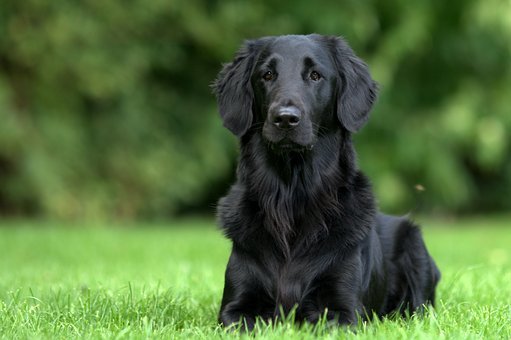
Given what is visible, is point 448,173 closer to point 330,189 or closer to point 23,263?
point 23,263

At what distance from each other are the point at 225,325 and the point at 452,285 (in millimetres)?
1773

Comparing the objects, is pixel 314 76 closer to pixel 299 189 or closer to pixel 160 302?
pixel 299 189

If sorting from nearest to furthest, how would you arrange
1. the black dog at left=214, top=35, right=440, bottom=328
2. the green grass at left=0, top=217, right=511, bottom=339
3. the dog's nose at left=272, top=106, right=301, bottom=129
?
the green grass at left=0, top=217, right=511, bottom=339 < the dog's nose at left=272, top=106, right=301, bottom=129 < the black dog at left=214, top=35, right=440, bottom=328

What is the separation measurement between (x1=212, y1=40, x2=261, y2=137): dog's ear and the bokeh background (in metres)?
9.82

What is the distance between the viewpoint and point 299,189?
4156 millimetres

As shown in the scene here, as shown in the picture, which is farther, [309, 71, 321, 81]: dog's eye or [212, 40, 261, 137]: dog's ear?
[212, 40, 261, 137]: dog's ear

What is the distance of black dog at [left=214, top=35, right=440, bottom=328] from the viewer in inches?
153

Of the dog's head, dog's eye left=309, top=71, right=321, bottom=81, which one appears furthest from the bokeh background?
dog's eye left=309, top=71, right=321, bottom=81

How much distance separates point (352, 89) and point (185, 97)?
13.4m

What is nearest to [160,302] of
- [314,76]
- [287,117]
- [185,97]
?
[287,117]

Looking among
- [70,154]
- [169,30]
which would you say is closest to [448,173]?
[169,30]

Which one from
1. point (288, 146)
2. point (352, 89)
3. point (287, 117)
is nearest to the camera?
point (287, 117)

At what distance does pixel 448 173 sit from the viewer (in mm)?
17203

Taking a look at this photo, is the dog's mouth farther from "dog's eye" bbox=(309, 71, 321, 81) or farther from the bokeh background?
the bokeh background
